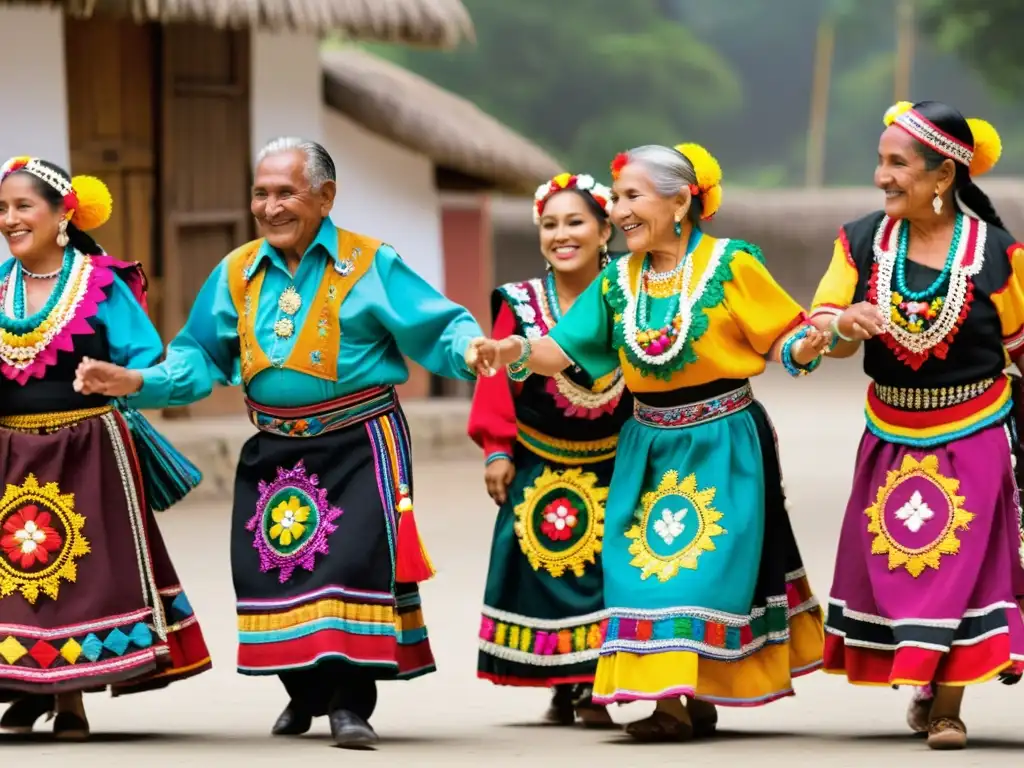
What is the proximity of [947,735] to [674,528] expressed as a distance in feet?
3.27

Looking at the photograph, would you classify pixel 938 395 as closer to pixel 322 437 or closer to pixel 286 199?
pixel 322 437

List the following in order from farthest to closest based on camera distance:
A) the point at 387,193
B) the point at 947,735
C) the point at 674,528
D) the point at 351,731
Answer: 1. the point at 387,193
2. the point at 674,528
3. the point at 351,731
4. the point at 947,735

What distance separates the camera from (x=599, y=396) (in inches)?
301

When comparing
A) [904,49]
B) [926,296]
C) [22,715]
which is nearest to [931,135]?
[926,296]

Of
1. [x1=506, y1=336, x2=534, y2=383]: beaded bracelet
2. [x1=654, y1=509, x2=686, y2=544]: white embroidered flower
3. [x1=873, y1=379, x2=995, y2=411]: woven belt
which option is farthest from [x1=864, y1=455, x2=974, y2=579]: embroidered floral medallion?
[x1=506, y1=336, x2=534, y2=383]: beaded bracelet

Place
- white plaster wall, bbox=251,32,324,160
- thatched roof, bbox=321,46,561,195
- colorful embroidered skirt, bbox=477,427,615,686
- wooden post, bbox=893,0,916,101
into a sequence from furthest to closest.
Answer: wooden post, bbox=893,0,916,101 → thatched roof, bbox=321,46,561,195 → white plaster wall, bbox=251,32,324,160 → colorful embroidered skirt, bbox=477,427,615,686

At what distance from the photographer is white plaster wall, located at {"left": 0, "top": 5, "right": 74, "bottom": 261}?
49.2ft

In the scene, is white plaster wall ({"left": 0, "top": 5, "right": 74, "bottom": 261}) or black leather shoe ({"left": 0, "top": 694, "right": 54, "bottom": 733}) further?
white plaster wall ({"left": 0, "top": 5, "right": 74, "bottom": 261})

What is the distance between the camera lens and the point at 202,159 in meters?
16.4

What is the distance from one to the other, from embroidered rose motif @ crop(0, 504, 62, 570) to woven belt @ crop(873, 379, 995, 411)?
251 centimetres

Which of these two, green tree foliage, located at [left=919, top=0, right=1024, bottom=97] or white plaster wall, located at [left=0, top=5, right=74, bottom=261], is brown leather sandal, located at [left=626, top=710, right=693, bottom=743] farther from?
green tree foliage, located at [left=919, top=0, right=1024, bottom=97]

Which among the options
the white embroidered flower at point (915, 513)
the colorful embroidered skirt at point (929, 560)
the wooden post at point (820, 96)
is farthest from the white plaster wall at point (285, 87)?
the wooden post at point (820, 96)

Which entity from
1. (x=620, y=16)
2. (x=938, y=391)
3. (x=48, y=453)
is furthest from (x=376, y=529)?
(x=620, y=16)

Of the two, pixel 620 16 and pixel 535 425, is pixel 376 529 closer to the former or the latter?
pixel 535 425
